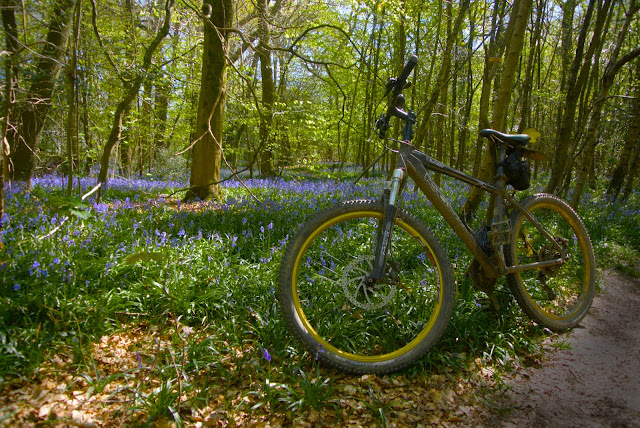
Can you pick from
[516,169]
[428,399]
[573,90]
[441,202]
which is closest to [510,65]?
[516,169]

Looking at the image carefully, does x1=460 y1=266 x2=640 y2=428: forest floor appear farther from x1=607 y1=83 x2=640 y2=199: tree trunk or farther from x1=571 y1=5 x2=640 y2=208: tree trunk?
x1=607 y1=83 x2=640 y2=199: tree trunk

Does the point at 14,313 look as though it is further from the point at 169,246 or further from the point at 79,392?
the point at 169,246

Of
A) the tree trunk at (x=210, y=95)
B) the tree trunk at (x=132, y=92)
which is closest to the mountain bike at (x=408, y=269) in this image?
the tree trunk at (x=210, y=95)

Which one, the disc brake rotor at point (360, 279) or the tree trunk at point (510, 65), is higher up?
the tree trunk at point (510, 65)

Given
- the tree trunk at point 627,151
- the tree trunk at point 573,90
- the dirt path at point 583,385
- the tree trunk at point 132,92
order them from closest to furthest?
the dirt path at point 583,385 → the tree trunk at point 132,92 → the tree trunk at point 573,90 → the tree trunk at point 627,151

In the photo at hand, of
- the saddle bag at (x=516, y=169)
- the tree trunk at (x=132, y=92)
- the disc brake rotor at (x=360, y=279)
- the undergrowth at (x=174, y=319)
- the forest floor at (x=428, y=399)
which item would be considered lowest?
the forest floor at (x=428, y=399)

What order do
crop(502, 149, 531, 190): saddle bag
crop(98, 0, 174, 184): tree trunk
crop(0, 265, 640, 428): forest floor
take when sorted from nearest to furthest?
crop(0, 265, 640, 428): forest floor
crop(502, 149, 531, 190): saddle bag
crop(98, 0, 174, 184): tree trunk

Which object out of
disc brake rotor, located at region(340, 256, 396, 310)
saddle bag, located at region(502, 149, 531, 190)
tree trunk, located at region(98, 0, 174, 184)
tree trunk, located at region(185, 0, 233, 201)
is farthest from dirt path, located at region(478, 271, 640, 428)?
tree trunk, located at region(98, 0, 174, 184)

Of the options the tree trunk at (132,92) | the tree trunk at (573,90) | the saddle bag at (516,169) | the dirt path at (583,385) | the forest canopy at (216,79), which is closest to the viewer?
the dirt path at (583,385)

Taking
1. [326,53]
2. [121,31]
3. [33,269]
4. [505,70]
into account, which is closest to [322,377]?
[33,269]

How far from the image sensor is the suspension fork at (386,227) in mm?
2273

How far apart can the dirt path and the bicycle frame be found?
0.72 m

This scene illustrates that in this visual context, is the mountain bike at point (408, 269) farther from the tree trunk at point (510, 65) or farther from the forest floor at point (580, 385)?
the tree trunk at point (510, 65)

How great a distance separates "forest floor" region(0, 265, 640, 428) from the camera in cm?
192
